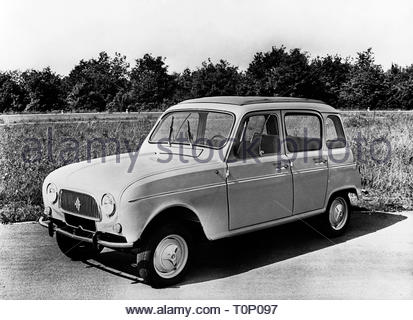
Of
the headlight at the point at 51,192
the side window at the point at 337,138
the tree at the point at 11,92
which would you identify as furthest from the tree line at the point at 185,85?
the headlight at the point at 51,192

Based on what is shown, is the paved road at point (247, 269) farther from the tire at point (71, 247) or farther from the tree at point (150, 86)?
the tree at point (150, 86)

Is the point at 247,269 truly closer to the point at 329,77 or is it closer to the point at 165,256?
the point at 165,256

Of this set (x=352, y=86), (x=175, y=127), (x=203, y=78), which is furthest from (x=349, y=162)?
(x=352, y=86)

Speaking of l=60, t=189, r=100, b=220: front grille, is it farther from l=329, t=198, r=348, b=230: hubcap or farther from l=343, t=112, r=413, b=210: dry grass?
l=343, t=112, r=413, b=210: dry grass

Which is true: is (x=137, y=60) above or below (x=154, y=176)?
A: above

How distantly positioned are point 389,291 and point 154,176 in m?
2.43

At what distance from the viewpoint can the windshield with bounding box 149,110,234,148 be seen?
506 centimetres

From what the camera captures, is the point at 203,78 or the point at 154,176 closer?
the point at 154,176

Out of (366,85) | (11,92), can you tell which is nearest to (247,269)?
(11,92)

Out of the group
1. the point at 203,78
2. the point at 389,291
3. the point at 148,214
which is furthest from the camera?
the point at 203,78

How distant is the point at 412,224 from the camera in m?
6.74

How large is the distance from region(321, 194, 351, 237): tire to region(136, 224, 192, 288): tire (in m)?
2.33

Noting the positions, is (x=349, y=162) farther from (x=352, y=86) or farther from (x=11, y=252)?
(x=352, y=86)

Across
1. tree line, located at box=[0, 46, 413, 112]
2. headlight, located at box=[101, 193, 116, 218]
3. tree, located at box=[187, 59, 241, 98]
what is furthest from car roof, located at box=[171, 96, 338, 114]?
tree line, located at box=[0, 46, 413, 112]
